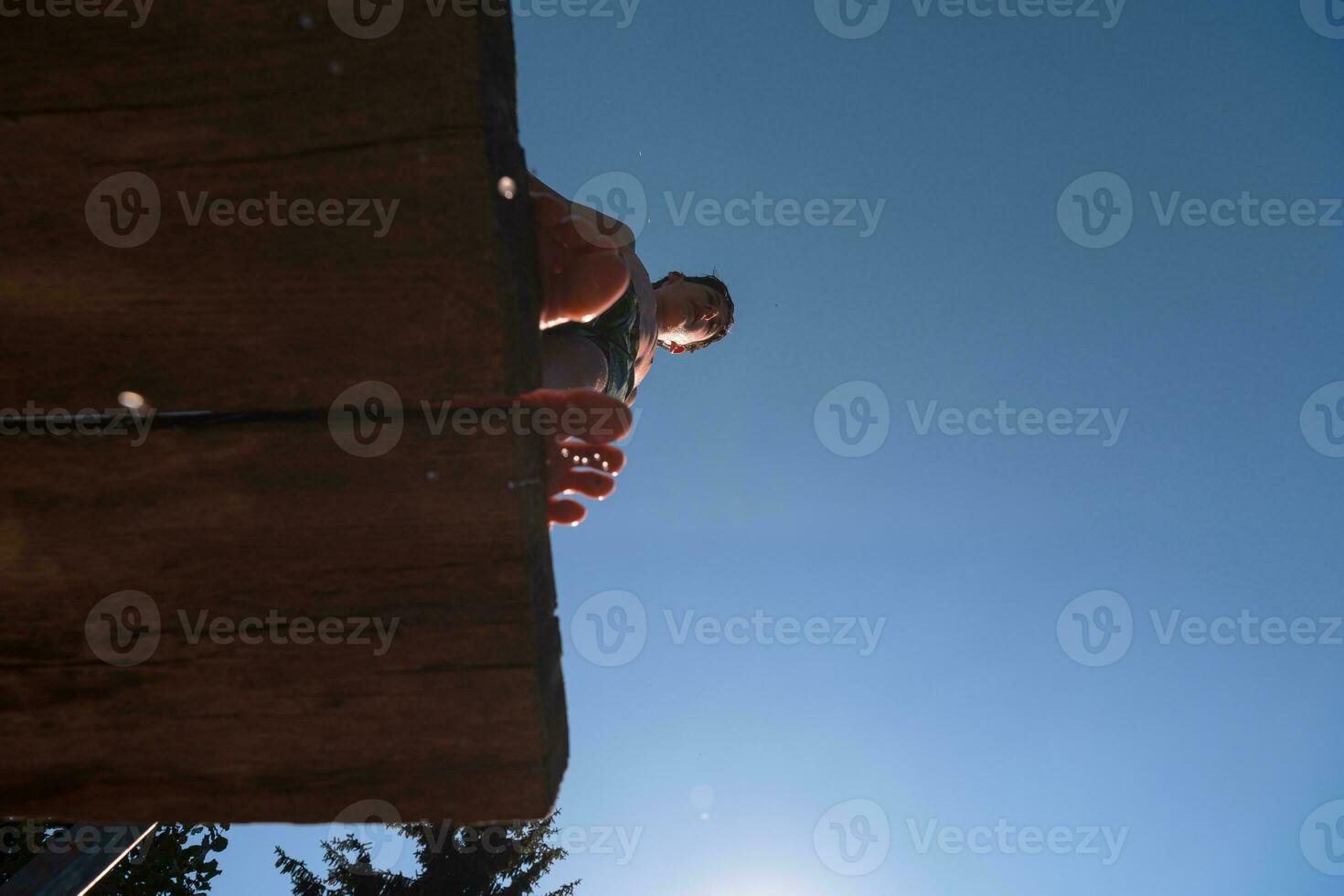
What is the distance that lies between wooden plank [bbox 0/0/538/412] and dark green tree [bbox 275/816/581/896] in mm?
9022

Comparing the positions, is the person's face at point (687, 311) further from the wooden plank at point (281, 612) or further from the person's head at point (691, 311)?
the wooden plank at point (281, 612)

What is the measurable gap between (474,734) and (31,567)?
55cm

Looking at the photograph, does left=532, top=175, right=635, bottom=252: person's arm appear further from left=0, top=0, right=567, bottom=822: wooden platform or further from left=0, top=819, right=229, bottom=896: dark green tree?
left=0, top=819, right=229, bottom=896: dark green tree

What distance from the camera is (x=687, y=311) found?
4086mm

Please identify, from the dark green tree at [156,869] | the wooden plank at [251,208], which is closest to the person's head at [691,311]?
the wooden plank at [251,208]

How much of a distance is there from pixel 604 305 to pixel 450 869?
1002cm

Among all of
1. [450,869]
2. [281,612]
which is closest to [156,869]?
[450,869]

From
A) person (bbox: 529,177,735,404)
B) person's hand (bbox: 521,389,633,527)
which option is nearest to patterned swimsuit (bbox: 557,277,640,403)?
person (bbox: 529,177,735,404)

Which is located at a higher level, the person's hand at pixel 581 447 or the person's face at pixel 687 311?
the person's face at pixel 687 311

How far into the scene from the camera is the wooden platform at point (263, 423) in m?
0.79

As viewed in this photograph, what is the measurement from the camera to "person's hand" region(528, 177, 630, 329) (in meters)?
0.97

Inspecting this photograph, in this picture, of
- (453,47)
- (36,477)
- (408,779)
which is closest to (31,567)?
(36,477)

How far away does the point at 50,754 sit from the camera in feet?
2.75

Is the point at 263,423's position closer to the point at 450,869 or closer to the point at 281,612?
the point at 281,612
